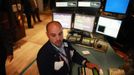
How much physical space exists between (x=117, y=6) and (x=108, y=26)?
0.36 m

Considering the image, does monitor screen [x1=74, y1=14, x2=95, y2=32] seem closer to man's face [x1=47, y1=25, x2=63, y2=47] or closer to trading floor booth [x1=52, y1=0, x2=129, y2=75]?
trading floor booth [x1=52, y1=0, x2=129, y2=75]

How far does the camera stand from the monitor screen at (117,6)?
241 cm

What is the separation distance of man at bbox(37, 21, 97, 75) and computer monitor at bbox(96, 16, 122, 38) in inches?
31.2

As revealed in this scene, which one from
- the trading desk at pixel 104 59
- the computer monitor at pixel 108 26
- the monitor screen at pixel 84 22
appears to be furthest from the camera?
the monitor screen at pixel 84 22

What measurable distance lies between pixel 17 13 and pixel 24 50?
0.98 meters

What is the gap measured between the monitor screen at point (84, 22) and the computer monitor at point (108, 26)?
11cm

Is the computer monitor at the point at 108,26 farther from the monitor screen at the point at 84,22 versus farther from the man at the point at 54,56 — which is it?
the man at the point at 54,56

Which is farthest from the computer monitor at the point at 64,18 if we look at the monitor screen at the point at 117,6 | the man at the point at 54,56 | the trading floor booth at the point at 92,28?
the man at the point at 54,56

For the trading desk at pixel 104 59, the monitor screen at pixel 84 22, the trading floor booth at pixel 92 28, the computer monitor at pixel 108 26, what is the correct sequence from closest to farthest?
the trading desk at pixel 104 59 → the trading floor booth at pixel 92 28 → the computer monitor at pixel 108 26 → the monitor screen at pixel 84 22

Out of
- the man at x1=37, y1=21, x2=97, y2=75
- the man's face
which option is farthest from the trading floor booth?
the man's face

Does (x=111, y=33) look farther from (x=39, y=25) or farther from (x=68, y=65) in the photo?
(x=39, y=25)

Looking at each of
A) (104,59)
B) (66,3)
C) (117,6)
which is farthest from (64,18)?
(104,59)

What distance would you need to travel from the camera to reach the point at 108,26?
243 cm

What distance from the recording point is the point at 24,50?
13.3 feet
